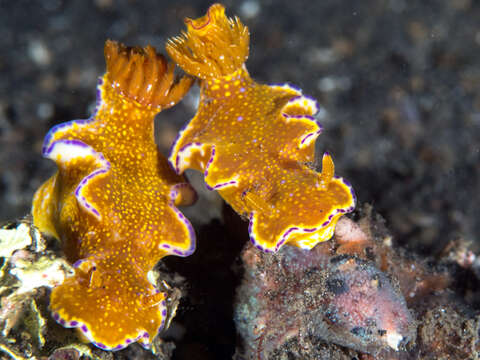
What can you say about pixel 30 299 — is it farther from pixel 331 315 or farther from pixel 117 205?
pixel 331 315

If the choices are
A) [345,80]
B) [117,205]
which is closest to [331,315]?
[117,205]

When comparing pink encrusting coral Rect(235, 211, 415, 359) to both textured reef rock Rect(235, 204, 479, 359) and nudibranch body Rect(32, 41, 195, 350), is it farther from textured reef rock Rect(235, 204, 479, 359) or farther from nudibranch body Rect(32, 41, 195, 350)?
nudibranch body Rect(32, 41, 195, 350)

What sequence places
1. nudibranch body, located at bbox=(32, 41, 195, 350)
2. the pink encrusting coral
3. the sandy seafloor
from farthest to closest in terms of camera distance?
the sandy seafloor, the pink encrusting coral, nudibranch body, located at bbox=(32, 41, 195, 350)

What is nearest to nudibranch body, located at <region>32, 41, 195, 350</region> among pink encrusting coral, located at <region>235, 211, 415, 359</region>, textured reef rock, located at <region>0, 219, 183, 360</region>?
textured reef rock, located at <region>0, 219, 183, 360</region>

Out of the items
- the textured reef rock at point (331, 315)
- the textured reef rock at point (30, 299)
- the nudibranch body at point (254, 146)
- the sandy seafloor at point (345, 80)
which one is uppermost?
the nudibranch body at point (254, 146)

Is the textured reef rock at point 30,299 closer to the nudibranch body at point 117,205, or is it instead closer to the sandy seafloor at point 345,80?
the nudibranch body at point 117,205

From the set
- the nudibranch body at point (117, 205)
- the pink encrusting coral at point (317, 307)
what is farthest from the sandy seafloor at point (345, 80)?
the pink encrusting coral at point (317, 307)
